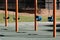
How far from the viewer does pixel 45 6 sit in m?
39.9

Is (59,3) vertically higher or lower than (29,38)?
higher

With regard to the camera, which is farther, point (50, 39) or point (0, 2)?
point (0, 2)

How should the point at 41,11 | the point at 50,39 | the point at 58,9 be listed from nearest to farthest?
the point at 50,39, the point at 41,11, the point at 58,9

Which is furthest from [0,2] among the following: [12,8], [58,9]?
[58,9]

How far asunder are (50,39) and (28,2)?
2854cm

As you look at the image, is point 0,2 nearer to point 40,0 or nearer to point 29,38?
point 40,0

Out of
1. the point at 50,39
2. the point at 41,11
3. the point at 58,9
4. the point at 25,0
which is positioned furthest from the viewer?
the point at 25,0

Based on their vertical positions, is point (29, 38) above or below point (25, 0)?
below

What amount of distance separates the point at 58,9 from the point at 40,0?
3207mm

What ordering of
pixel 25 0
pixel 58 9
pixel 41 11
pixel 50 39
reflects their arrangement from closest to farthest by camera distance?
pixel 50 39 < pixel 41 11 < pixel 58 9 < pixel 25 0

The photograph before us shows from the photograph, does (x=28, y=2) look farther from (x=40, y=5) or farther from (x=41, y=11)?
(x=41, y=11)

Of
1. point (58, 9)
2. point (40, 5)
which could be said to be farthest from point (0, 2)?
point (58, 9)

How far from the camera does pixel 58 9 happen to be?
130ft

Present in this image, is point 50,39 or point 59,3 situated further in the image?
point 59,3
